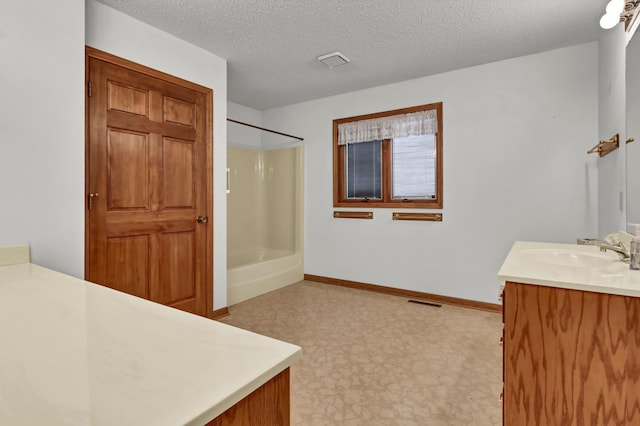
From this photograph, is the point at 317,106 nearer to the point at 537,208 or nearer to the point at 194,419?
the point at 537,208

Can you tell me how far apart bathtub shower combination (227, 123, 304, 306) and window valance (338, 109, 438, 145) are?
725mm

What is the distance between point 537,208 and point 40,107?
361 centimetres

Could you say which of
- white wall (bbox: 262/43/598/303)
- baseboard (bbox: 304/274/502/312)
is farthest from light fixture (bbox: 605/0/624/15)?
baseboard (bbox: 304/274/502/312)

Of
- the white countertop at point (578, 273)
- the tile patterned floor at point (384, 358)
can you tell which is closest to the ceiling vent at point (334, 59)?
the white countertop at point (578, 273)

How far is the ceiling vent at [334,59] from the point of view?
287 cm

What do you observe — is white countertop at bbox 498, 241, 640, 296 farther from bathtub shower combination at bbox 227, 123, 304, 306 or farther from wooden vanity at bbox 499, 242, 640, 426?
bathtub shower combination at bbox 227, 123, 304, 306

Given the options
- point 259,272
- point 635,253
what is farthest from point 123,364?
point 259,272

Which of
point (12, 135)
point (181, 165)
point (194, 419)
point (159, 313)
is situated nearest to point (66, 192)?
point (12, 135)

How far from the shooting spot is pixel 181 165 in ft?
8.74

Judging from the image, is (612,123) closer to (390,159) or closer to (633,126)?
(633,126)

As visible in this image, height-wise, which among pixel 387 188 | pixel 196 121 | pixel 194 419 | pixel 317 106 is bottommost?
pixel 194 419

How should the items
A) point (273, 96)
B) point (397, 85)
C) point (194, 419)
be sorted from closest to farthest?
point (194, 419) → point (397, 85) → point (273, 96)

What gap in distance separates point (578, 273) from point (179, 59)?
2.92 m

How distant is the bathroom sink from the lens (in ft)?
4.87
